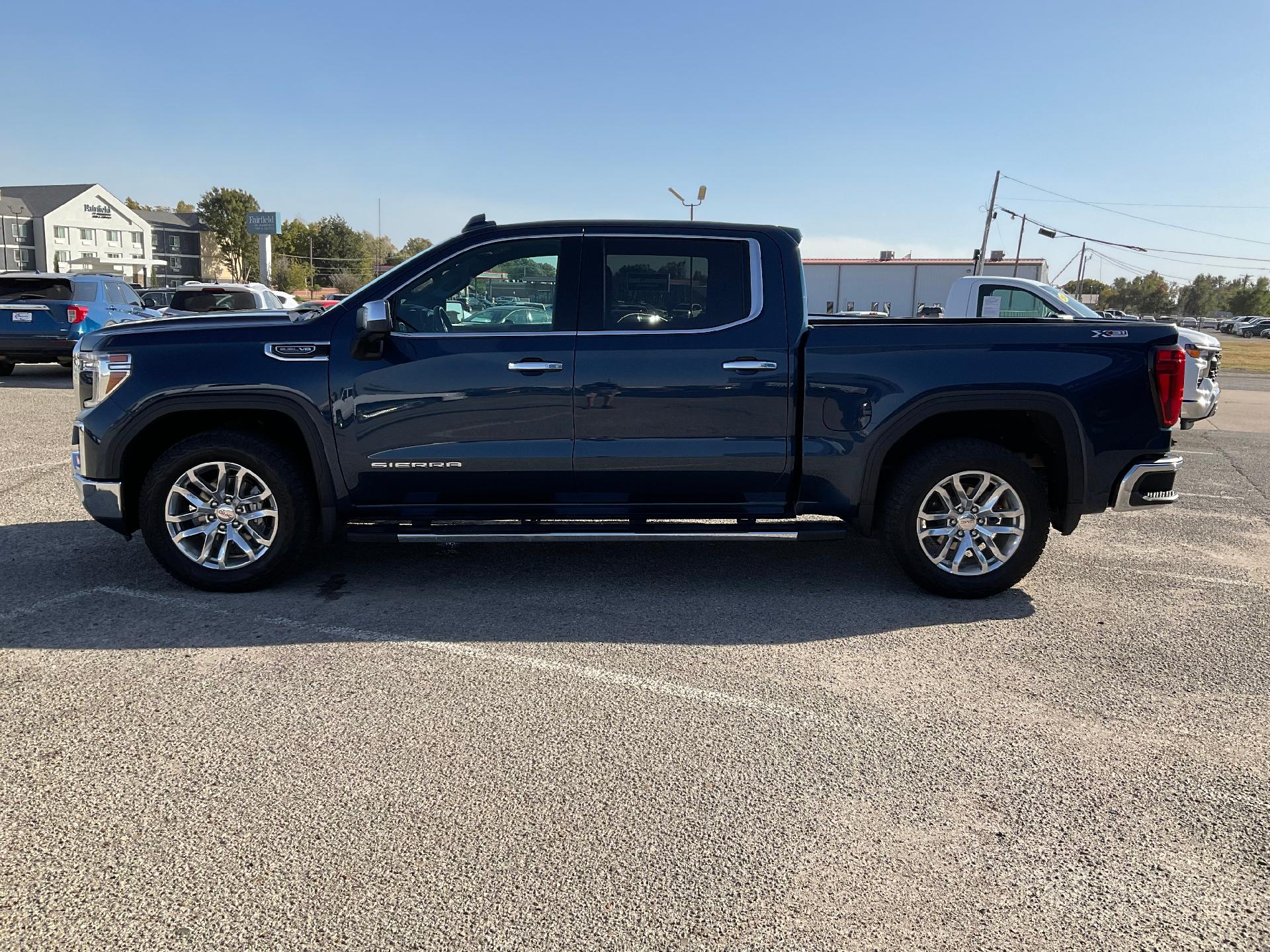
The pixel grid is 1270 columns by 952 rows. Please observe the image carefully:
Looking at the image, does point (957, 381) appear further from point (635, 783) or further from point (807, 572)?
point (635, 783)

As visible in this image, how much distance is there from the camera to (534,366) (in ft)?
16.4

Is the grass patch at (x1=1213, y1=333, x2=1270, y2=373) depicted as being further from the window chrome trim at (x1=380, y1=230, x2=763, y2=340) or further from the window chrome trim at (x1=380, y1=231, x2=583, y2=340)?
the window chrome trim at (x1=380, y1=231, x2=583, y2=340)

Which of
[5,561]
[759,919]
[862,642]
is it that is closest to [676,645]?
[862,642]

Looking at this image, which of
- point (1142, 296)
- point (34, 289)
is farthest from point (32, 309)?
point (1142, 296)

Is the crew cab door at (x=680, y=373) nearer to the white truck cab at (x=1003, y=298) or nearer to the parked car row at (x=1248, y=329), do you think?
the white truck cab at (x=1003, y=298)

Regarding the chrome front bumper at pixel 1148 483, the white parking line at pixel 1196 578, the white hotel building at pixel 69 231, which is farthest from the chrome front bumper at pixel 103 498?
the white hotel building at pixel 69 231

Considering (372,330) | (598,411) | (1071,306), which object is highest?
(1071,306)

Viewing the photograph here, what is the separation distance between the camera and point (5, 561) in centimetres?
564

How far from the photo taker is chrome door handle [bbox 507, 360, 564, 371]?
4980mm

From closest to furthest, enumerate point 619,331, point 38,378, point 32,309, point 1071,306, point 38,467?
1. point 619,331
2. point 38,467
3. point 1071,306
4. point 32,309
5. point 38,378

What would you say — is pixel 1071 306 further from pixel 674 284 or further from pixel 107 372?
pixel 107 372

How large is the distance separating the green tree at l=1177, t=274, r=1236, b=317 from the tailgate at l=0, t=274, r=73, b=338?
6037 inches

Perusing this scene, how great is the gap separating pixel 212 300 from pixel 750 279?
16.2 metres

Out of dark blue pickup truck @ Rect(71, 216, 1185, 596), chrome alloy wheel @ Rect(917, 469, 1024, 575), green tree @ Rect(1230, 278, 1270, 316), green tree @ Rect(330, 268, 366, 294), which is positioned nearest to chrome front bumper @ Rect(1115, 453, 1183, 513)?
dark blue pickup truck @ Rect(71, 216, 1185, 596)
